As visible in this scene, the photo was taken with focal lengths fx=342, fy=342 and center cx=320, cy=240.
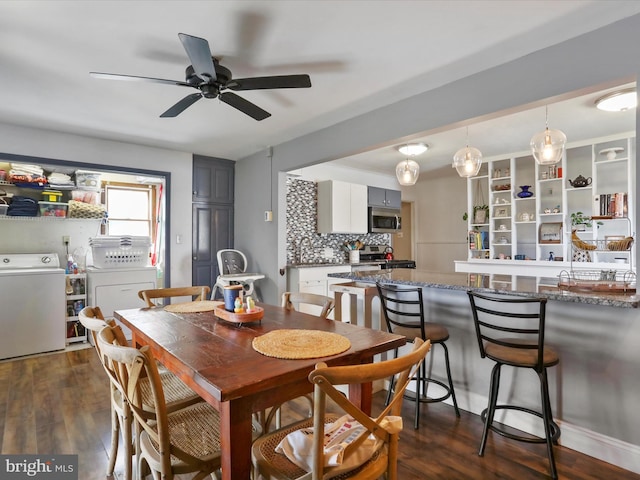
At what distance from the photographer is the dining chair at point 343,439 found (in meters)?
0.95

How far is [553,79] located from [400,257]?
549 cm

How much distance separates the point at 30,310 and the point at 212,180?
262cm

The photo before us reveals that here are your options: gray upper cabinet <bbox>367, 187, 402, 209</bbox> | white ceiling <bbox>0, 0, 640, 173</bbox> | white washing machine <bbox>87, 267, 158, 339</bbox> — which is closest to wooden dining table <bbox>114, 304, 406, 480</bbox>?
white ceiling <bbox>0, 0, 640, 173</bbox>

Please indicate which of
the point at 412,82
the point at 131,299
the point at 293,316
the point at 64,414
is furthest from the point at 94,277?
the point at 412,82

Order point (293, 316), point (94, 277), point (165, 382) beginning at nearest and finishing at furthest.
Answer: point (165, 382) → point (293, 316) → point (94, 277)

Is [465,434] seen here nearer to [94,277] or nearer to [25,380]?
[25,380]

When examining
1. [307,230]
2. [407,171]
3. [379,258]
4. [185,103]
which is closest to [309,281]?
[307,230]

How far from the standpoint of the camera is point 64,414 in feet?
7.92

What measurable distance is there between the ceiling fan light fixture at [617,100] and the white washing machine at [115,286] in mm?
5148

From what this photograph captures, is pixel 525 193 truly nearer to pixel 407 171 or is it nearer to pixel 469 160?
pixel 469 160

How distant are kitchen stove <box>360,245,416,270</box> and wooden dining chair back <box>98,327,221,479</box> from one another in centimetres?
460

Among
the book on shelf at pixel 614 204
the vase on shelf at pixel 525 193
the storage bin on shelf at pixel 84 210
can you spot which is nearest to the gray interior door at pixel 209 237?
the storage bin on shelf at pixel 84 210

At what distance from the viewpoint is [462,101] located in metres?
2.54

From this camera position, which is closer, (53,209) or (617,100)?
(617,100)
